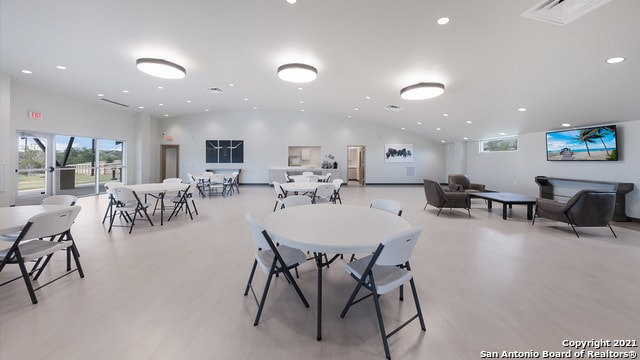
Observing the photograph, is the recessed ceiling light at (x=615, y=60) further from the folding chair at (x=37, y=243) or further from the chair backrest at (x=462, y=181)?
the folding chair at (x=37, y=243)

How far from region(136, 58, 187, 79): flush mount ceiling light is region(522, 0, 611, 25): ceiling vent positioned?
224 inches

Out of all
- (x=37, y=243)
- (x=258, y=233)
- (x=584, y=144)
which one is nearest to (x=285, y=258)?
(x=258, y=233)

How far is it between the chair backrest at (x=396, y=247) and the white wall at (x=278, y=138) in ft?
32.7

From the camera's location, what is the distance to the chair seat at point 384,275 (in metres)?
1.56

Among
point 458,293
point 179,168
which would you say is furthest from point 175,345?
point 179,168

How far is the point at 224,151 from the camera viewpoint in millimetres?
11500

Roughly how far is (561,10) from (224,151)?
11.4 meters

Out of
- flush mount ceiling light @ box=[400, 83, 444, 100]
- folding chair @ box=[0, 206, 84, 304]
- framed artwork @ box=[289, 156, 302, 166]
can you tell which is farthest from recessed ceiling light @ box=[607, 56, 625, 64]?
framed artwork @ box=[289, 156, 302, 166]

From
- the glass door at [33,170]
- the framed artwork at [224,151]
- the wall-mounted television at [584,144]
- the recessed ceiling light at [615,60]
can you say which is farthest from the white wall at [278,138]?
the recessed ceiling light at [615,60]

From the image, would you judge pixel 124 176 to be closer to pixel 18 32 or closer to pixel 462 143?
pixel 18 32

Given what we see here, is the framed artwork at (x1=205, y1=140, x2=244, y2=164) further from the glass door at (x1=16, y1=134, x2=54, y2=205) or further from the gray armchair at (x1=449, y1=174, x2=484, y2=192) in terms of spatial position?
the gray armchair at (x1=449, y1=174, x2=484, y2=192)

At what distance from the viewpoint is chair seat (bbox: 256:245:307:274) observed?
185 centimetres

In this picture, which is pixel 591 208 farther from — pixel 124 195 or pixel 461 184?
pixel 124 195

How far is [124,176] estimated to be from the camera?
9602 millimetres
